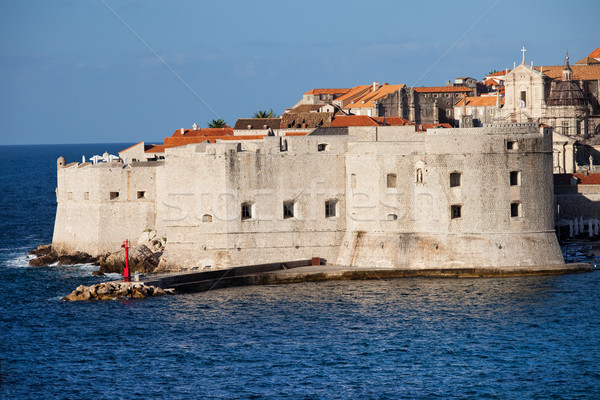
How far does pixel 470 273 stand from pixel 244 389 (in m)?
17.0

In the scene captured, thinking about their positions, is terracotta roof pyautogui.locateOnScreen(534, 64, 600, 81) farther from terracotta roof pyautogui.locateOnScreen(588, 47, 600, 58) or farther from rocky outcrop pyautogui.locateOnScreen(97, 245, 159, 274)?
rocky outcrop pyautogui.locateOnScreen(97, 245, 159, 274)

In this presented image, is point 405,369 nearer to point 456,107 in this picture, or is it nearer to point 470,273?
point 470,273

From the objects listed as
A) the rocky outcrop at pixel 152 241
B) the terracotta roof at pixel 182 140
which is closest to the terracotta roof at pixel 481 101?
the terracotta roof at pixel 182 140

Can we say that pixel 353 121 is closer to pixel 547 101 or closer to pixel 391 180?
pixel 391 180

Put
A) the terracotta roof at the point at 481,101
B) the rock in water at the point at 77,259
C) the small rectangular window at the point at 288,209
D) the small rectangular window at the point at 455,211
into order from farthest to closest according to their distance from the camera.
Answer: the terracotta roof at the point at 481,101 → the rock in water at the point at 77,259 → the small rectangular window at the point at 288,209 → the small rectangular window at the point at 455,211

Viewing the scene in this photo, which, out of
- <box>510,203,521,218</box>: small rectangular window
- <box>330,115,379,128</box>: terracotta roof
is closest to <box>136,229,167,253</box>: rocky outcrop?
<box>330,115,379,128</box>: terracotta roof

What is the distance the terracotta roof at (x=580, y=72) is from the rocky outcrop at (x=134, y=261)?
5290 centimetres

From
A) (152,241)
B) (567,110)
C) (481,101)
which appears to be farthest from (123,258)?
(481,101)

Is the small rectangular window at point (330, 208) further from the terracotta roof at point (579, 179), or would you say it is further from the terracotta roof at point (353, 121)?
the terracotta roof at point (579, 179)

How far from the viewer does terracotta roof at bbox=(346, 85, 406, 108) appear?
95562 millimetres

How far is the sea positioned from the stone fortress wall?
191 cm

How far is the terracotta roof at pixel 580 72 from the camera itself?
92438 millimetres

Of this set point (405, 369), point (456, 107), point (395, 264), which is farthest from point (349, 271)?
point (456, 107)

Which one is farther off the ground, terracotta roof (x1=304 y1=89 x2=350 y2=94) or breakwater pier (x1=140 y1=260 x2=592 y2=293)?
terracotta roof (x1=304 y1=89 x2=350 y2=94)
